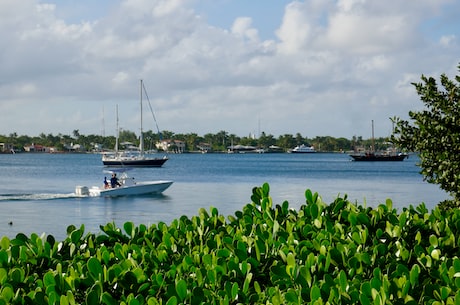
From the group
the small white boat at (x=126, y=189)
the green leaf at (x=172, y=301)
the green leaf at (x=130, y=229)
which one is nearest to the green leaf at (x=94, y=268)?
the green leaf at (x=172, y=301)

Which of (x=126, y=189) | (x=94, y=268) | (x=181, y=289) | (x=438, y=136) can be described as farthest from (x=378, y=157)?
(x=181, y=289)

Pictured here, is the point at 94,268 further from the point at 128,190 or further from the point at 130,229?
the point at 128,190

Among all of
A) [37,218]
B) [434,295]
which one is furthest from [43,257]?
[37,218]

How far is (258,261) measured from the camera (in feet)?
14.5

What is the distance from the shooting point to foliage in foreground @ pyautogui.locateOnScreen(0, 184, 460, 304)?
147 inches

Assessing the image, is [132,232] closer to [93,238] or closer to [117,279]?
[93,238]

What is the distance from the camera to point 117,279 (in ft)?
13.1

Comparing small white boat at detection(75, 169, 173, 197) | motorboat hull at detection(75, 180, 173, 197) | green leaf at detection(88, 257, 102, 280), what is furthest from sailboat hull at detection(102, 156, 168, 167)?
green leaf at detection(88, 257, 102, 280)

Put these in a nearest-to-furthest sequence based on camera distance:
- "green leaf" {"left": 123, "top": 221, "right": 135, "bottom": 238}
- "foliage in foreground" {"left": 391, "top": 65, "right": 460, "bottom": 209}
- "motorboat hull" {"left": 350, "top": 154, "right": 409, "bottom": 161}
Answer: "green leaf" {"left": 123, "top": 221, "right": 135, "bottom": 238} < "foliage in foreground" {"left": 391, "top": 65, "right": 460, "bottom": 209} < "motorboat hull" {"left": 350, "top": 154, "right": 409, "bottom": 161}

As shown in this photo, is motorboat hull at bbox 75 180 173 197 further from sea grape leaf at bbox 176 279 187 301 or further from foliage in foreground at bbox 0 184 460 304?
sea grape leaf at bbox 176 279 187 301

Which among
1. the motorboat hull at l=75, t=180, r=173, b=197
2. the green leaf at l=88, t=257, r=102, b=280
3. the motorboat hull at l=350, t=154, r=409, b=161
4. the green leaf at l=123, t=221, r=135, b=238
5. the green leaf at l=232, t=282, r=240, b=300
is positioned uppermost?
the green leaf at l=123, t=221, r=135, b=238

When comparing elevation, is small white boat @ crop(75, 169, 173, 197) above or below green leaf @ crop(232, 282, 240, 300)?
below

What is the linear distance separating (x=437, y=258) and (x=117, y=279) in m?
2.09

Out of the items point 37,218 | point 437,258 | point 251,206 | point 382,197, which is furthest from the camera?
point 382,197
